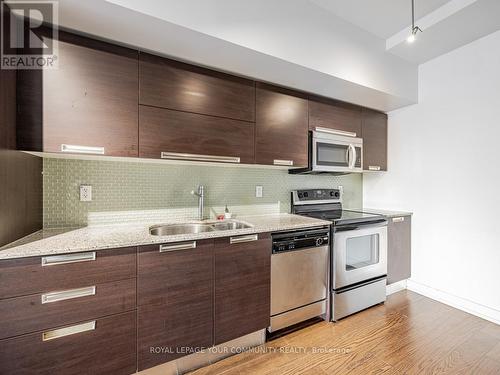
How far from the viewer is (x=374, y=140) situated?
9.32 ft

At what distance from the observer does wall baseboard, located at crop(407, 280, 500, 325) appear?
209 centimetres

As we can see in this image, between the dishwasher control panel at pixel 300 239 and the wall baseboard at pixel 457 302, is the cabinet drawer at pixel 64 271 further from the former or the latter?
the wall baseboard at pixel 457 302

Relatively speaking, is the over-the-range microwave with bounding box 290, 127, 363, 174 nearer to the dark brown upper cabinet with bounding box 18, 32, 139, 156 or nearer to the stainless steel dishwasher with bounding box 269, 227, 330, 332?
the stainless steel dishwasher with bounding box 269, 227, 330, 332

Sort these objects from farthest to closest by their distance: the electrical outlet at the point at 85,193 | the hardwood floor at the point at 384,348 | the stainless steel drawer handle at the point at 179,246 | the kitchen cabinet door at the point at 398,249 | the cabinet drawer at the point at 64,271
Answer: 1. the kitchen cabinet door at the point at 398,249
2. the electrical outlet at the point at 85,193
3. the hardwood floor at the point at 384,348
4. the stainless steel drawer handle at the point at 179,246
5. the cabinet drawer at the point at 64,271

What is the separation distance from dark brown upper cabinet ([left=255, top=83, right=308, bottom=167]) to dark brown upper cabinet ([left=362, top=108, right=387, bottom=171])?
97cm

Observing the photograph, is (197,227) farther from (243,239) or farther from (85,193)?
(85,193)

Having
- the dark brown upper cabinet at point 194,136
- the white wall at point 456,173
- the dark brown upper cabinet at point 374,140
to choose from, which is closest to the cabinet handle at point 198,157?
the dark brown upper cabinet at point 194,136

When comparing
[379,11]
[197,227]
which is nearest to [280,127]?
[197,227]

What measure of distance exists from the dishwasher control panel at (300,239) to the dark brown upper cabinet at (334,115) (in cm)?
105

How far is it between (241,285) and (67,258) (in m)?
1.07

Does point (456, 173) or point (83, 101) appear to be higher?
point (83, 101)

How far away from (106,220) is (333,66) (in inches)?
88.3

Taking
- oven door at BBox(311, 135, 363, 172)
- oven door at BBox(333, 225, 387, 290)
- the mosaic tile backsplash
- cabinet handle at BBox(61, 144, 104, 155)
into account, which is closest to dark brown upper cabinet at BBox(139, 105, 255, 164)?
cabinet handle at BBox(61, 144, 104, 155)

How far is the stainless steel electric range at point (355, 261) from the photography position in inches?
82.5
